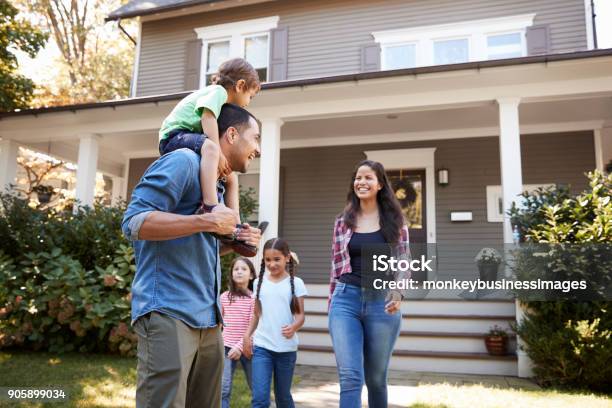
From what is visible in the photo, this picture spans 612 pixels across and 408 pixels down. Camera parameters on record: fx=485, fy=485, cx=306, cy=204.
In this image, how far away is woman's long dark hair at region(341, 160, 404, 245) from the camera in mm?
3068

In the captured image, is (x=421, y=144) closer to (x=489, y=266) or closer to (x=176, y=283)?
(x=489, y=266)

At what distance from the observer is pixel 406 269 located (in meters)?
3.03

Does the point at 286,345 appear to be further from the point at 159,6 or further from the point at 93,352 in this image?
the point at 159,6

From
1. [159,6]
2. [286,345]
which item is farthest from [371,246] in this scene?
[159,6]

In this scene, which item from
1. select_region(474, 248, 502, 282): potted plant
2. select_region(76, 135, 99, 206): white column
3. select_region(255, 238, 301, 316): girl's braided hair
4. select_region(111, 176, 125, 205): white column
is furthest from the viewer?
select_region(111, 176, 125, 205): white column

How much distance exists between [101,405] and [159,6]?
953 cm

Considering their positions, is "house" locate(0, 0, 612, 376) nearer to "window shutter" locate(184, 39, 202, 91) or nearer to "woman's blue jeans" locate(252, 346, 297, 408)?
"window shutter" locate(184, 39, 202, 91)

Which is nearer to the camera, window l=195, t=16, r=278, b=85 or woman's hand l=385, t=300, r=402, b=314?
woman's hand l=385, t=300, r=402, b=314

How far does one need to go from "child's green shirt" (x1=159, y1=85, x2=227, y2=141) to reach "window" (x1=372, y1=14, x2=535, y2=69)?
8.30 m

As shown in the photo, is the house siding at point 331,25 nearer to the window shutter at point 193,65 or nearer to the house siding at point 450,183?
the window shutter at point 193,65

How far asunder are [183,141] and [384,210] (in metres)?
1.77

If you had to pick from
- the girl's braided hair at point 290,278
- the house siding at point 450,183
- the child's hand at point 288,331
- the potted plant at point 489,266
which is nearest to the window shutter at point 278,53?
the house siding at point 450,183

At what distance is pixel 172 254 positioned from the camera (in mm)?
1477

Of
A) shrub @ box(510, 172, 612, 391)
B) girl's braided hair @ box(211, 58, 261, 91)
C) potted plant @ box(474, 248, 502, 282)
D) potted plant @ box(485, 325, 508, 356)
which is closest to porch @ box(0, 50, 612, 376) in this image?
potted plant @ box(485, 325, 508, 356)
